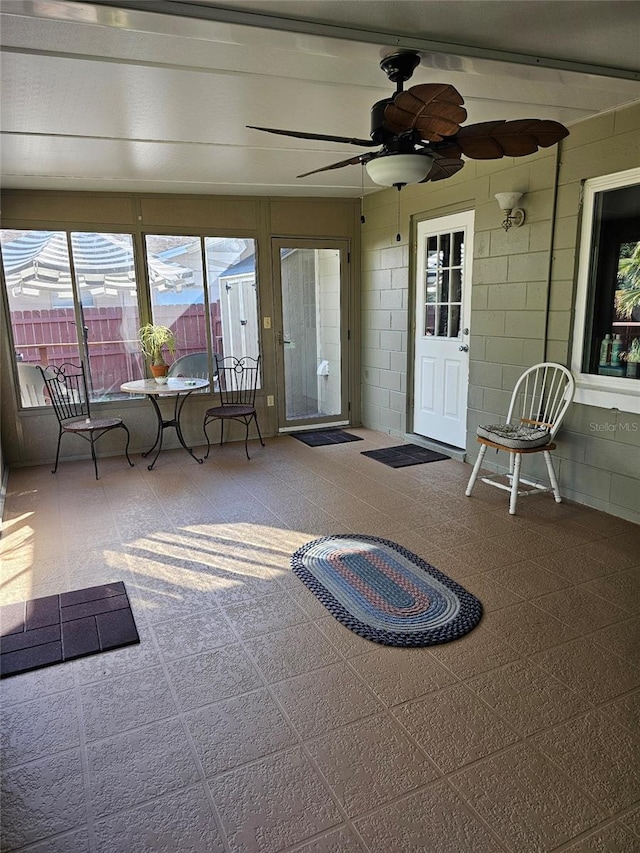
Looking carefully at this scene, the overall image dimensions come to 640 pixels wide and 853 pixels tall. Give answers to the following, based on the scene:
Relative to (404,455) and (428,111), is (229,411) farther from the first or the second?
(428,111)

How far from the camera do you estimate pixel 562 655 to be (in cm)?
222

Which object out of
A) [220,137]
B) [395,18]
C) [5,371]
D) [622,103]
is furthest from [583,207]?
[5,371]

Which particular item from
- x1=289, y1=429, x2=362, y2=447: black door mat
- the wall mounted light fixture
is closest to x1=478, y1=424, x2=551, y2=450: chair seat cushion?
the wall mounted light fixture

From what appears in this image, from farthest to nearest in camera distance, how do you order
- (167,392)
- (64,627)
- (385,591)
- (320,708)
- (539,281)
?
(167,392) < (539,281) < (385,591) < (64,627) < (320,708)

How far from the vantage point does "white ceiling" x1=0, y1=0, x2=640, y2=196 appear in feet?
6.70

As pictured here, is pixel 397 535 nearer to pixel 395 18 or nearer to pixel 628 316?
pixel 628 316

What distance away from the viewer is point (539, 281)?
3.84 meters

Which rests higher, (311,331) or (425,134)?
(425,134)

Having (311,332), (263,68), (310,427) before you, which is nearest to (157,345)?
(311,332)

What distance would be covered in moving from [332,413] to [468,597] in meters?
3.75

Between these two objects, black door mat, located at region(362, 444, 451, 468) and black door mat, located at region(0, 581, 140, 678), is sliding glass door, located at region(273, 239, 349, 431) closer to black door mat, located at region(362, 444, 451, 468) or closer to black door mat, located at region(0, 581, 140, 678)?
black door mat, located at region(362, 444, 451, 468)

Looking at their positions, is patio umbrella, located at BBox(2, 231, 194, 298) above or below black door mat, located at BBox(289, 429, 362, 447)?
above

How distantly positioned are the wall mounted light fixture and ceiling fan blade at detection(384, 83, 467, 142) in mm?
1974

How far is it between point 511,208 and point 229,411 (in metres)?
2.85
